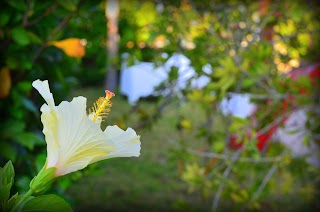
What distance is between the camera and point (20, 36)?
1291 mm

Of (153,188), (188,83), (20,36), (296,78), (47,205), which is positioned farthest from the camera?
(153,188)

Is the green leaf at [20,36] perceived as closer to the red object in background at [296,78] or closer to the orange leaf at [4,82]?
the orange leaf at [4,82]

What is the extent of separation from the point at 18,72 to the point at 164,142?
4025mm

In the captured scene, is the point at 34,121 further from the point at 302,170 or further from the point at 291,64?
the point at 302,170

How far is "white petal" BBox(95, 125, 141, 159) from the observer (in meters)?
0.46

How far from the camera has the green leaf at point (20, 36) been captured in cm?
129

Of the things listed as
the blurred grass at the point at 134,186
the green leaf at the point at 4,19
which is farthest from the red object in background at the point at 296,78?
the green leaf at the point at 4,19

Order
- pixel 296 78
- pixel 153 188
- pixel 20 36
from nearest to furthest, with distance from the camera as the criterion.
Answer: pixel 20 36 < pixel 296 78 < pixel 153 188

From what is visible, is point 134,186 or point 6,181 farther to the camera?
point 134,186

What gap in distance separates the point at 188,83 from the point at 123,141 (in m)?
1.98

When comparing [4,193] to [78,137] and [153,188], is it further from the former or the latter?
[153,188]

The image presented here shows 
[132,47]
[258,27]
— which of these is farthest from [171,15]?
[258,27]

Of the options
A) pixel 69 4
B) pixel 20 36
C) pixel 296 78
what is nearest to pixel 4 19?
pixel 20 36

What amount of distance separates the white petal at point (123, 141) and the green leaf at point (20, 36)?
897 millimetres
